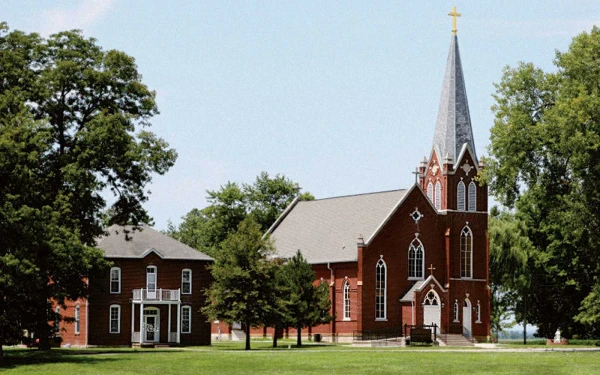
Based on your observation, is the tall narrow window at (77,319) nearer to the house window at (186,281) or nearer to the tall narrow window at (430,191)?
the house window at (186,281)

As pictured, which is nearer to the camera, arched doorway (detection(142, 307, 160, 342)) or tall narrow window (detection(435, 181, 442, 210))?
arched doorway (detection(142, 307, 160, 342))

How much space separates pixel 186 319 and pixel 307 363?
30.5 meters

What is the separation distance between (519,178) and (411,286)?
43.6 ft

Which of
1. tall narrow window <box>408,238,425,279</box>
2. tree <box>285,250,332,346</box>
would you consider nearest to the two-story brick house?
tree <box>285,250,332,346</box>

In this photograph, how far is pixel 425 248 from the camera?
75.1 m

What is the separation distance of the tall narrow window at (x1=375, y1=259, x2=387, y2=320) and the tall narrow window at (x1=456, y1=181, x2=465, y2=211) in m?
7.37

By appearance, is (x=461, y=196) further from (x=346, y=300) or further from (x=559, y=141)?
(x=559, y=141)

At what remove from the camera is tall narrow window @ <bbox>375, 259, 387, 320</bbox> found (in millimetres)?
72938

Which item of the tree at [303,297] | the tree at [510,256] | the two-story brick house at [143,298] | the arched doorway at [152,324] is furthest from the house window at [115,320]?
the tree at [510,256]

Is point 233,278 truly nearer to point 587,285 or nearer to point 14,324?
point 14,324

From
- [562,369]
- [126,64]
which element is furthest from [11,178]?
[562,369]

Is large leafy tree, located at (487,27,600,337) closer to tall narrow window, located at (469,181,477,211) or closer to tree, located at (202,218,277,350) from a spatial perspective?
tall narrow window, located at (469,181,477,211)

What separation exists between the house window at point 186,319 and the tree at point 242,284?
11.0 m

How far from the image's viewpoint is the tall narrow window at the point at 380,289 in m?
72.9
